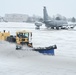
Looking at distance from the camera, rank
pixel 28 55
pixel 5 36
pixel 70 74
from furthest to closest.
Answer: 1. pixel 5 36
2. pixel 28 55
3. pixel 70 74

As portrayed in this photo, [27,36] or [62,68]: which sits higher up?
[27,36]

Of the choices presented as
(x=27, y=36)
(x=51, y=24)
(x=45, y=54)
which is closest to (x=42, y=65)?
(x=45, y=54)

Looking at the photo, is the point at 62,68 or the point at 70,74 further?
the point at 62,68

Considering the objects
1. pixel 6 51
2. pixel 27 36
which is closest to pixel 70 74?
pixel 6 51

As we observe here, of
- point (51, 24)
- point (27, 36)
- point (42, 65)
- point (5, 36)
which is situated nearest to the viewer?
point (42, 65)

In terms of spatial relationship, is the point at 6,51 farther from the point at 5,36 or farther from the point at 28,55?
the point at 5,36

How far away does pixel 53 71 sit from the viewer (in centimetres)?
1293

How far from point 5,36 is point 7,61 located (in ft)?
39.2

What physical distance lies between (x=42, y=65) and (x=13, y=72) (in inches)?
98.8

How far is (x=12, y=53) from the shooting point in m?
18.0

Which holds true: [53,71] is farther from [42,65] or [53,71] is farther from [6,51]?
[6,51]

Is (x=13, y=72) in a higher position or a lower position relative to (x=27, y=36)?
lower

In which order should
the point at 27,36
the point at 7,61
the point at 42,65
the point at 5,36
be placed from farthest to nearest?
the point at 5,36
the point at 27,36
the point at 7,61
the point at 42,65

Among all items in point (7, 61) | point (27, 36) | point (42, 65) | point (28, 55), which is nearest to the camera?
point (42, 65)
